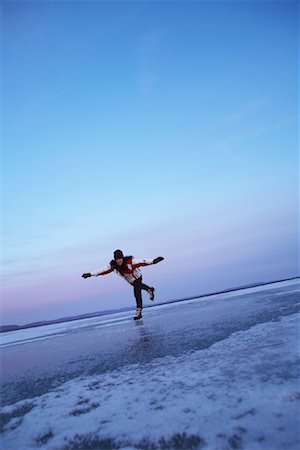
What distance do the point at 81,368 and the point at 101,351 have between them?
842 millimetres

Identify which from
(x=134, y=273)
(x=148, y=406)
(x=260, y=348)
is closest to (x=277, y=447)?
(x=148, y=406)

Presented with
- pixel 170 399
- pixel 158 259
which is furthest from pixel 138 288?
pixel 170 399

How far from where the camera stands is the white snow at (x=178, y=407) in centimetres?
138

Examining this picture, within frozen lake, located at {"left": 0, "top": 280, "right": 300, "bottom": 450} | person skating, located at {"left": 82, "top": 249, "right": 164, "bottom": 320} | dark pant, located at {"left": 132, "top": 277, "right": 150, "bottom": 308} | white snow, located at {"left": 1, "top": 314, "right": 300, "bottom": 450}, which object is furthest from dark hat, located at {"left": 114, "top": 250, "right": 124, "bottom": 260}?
white snow, located at {"left": 1, "top": 314, "right": 300, "bottom": 450}

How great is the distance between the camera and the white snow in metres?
1.38

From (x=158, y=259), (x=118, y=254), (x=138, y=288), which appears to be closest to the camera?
(x=158, y=259)

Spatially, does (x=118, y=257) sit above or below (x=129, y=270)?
above

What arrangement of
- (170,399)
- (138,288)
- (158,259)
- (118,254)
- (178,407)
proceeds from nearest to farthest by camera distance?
(178,407)
(170,399)
(158,259)
(118,254)
(138,288)

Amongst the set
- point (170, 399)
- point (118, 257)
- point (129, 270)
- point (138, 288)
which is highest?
point (118, 257)

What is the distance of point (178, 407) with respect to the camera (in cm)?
171

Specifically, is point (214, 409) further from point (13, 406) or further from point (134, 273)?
point (134, 273)

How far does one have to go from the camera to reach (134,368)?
2.76m

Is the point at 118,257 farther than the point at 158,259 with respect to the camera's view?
Yes

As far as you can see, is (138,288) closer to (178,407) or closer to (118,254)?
(118,254)
